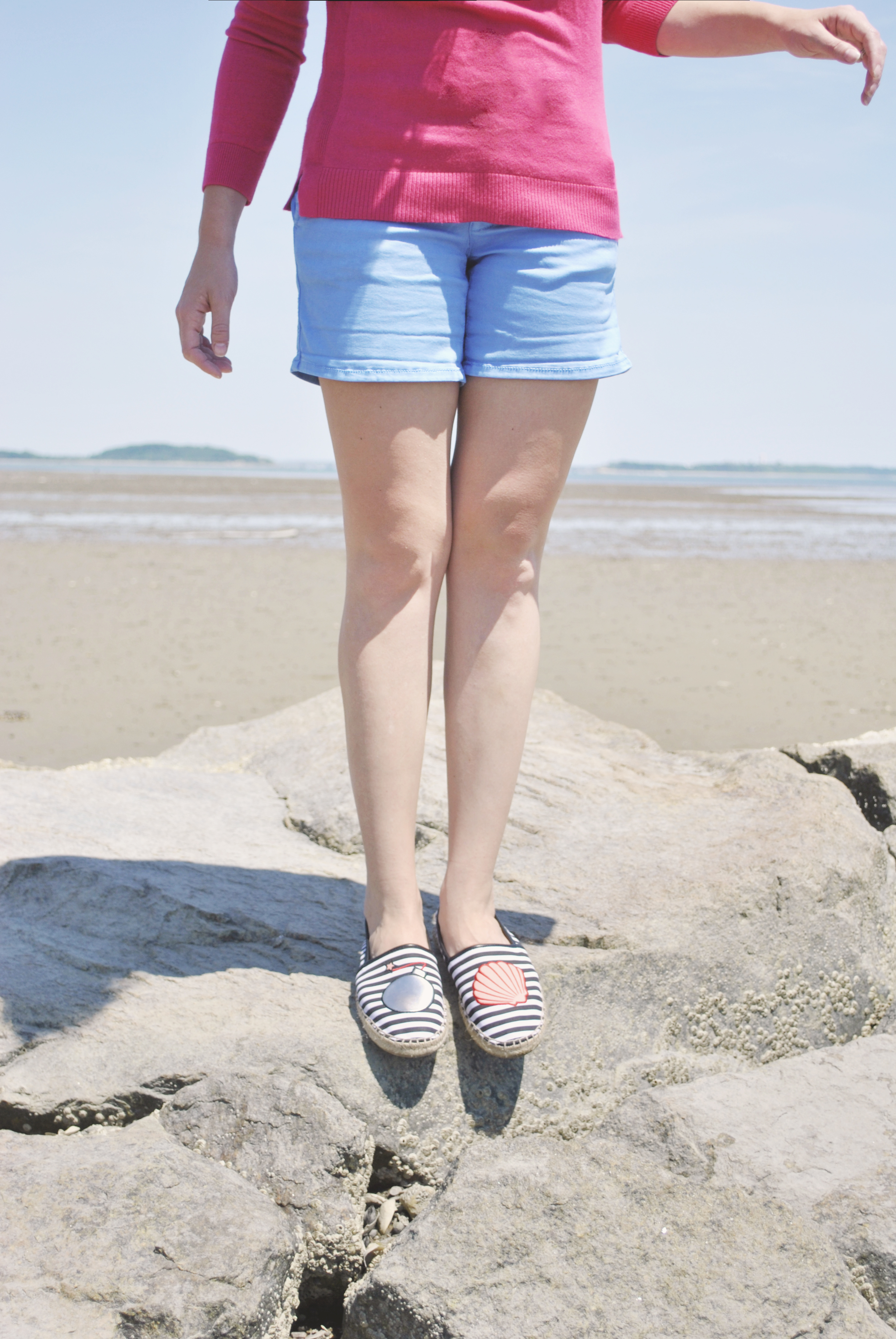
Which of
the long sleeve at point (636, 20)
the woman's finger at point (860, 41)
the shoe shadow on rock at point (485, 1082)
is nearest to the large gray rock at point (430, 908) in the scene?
the shoe shadow on rock at point (485, 1082)

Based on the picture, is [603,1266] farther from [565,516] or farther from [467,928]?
[565,516]

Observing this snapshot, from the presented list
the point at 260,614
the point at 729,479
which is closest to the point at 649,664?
the point at 260,614

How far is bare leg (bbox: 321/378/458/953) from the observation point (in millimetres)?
1732

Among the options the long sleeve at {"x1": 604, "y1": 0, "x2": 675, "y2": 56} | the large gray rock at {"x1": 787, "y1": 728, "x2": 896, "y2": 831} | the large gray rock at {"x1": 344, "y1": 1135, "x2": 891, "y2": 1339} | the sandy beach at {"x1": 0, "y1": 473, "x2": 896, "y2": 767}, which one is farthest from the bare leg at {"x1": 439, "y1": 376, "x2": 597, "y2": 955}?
the sandy beach at {"x1": 0, "y1": 473, "x2": 896, "y2": 767}

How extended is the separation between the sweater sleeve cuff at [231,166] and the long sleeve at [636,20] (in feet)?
2.28

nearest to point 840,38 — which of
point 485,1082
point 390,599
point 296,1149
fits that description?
point 390,599

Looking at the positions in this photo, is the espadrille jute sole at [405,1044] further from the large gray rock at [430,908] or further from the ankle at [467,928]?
the ankle at [467,928]

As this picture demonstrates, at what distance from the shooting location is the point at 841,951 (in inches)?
90.7

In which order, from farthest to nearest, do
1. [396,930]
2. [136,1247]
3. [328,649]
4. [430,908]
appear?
[328,649] < [430,908] < [396,930] < [136,1247]

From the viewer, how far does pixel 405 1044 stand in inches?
68.4

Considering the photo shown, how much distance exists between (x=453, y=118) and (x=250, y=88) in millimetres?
414

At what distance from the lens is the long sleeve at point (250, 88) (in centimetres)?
182

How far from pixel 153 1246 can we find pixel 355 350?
130cm

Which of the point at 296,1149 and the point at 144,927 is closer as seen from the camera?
the point at 296,1149
